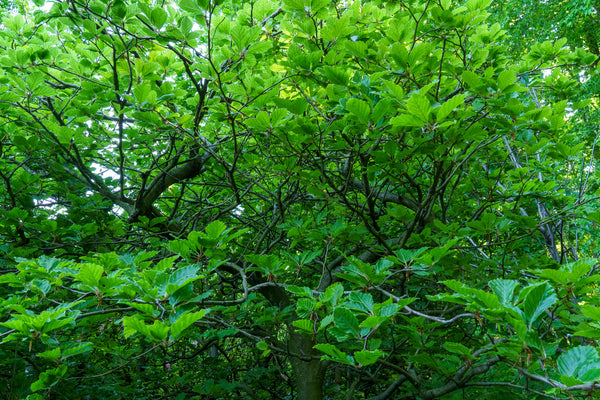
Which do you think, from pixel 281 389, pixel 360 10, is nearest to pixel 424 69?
pixel 360 10

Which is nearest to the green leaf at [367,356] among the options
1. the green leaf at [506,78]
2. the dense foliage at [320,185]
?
the dense foliage at [320,185]

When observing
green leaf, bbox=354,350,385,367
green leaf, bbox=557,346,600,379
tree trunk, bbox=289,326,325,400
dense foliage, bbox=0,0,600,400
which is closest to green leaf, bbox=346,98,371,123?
dense foliage, bbox=0,0,600,400

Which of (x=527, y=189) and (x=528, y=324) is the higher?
(x=527, y=189)

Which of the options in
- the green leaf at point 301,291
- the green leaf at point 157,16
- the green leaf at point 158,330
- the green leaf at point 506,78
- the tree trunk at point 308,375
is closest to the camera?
the green leaf at point 158,330

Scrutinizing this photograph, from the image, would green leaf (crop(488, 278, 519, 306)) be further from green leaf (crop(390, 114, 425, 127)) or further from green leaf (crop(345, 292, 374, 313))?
green leaf (crop(390, 114, 425, 127))

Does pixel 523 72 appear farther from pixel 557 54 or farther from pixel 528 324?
pixel 528 324

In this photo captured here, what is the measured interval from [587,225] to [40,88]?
6391 mm

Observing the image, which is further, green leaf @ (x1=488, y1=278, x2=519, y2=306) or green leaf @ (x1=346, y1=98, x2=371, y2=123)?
green leaf @ (x1=346, y1=98, x2=371, y2=123)

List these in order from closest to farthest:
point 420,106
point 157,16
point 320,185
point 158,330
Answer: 1. point 158,330
2. point 420,106
3. point 157,16
4. point 320,185

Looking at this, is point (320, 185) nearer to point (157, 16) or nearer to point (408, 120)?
point (408, 120)

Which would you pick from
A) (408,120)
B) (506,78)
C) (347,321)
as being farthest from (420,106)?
(347,321)

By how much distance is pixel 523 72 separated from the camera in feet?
7.93

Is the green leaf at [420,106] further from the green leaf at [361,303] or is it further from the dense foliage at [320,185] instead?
the green leaf at [361,303]

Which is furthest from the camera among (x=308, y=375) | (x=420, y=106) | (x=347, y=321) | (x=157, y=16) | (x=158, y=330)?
(x=308, y=375)
